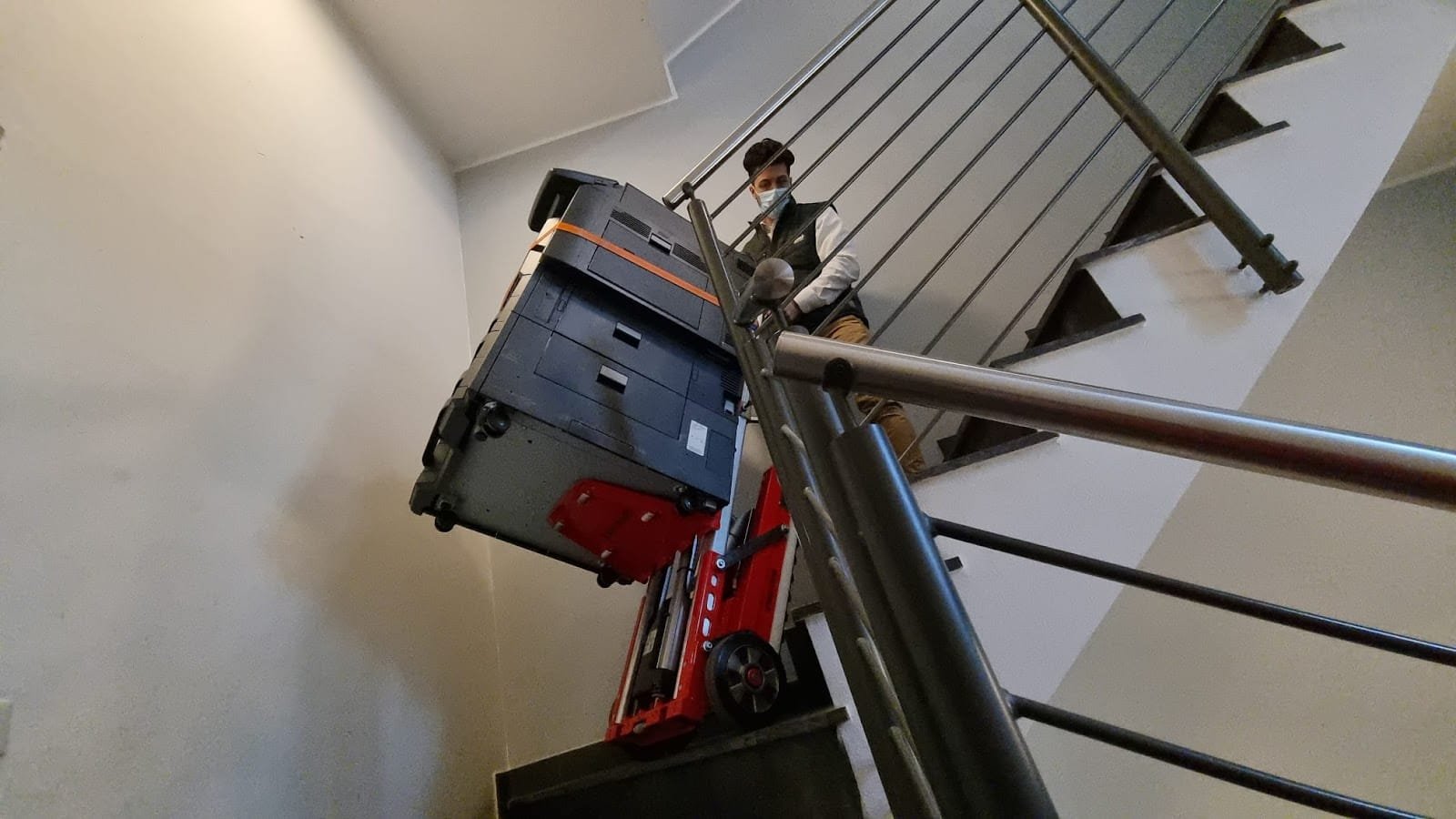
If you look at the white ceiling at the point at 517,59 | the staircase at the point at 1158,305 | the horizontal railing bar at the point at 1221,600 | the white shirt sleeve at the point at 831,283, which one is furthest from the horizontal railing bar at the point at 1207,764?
the white ceiling at the point at 517,59

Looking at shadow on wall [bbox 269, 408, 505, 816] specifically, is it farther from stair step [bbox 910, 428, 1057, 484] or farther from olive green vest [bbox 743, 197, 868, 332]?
stair step [bbox 910, 428, 1057, 484]

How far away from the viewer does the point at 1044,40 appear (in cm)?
266

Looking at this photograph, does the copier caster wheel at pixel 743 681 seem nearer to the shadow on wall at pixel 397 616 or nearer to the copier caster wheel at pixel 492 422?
the copier caster wheel at pixel 492 422

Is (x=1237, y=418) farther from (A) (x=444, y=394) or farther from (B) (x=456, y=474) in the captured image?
(A) (x=444, y=394)

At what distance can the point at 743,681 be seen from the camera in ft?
4.00

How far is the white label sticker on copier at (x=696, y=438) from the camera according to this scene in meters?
1.48

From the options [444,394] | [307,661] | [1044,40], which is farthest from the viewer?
[1044,40]

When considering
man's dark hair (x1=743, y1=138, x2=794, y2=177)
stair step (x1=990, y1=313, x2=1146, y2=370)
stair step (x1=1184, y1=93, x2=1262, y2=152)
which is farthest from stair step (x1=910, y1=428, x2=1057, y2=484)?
man's dark hair (x1=743, y1=138, x2=794, y2=177)

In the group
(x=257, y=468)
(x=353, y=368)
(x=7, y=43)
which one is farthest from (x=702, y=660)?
(x=7, y=43)

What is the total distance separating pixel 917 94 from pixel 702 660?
226 centimetres

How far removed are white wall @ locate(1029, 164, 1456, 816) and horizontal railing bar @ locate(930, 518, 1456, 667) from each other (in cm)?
116

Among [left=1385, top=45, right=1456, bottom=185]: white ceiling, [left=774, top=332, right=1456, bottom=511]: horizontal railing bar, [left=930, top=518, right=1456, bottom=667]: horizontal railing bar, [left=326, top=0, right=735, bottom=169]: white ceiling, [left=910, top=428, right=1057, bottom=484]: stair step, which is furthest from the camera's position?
[left=326, top=0, right=735, bottom=169]: white ceiling

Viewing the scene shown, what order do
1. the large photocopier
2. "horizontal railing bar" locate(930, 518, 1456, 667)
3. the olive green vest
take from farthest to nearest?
the olive green vest, the large photocopier, "horizontal railing bar" locate(930, 518, 1456, 667)

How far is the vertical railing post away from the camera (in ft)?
4.07
